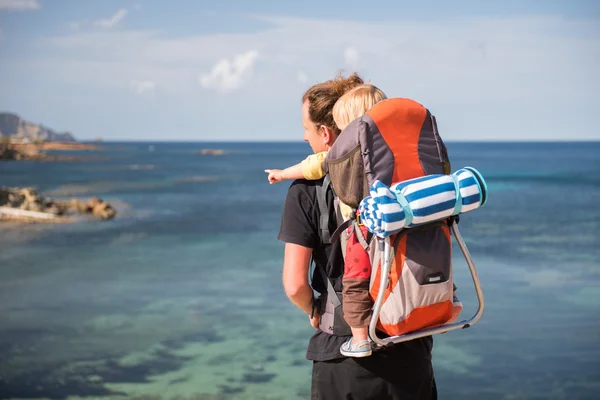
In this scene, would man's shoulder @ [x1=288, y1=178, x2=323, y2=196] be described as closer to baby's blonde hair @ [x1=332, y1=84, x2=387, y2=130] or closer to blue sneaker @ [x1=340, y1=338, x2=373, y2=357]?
baby's blonde hair @ [x1=332, y1=84, x2=387, y2=130]

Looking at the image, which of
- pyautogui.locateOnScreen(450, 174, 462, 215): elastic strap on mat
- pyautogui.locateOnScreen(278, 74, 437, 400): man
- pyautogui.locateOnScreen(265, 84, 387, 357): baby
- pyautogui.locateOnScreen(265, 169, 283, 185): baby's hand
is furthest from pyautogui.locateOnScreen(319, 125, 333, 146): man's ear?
pyautogui.locateOnScreen(450, 174, 462, 215): elastic strap on mat

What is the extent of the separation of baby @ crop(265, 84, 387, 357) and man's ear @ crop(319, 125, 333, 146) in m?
0.10

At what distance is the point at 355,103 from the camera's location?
8.21 feet

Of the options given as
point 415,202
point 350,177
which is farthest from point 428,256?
point 350,177

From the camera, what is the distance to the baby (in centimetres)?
245

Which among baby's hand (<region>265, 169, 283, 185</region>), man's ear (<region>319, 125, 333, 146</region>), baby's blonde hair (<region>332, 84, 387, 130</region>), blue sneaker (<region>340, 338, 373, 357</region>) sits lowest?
blue sneaker (<region>340, 338, 373, 357</region>)

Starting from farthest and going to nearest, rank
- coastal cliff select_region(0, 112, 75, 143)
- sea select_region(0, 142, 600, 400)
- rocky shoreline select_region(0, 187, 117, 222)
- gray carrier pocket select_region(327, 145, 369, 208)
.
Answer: coastal cliff select_region(0, 112, 75, 143)
rocky shoreline select_region(0, 187, 117, 222)
sea select_region(0, 142, 600, 400)
gray carrier pocket select_region(327, 145, 369, 208)

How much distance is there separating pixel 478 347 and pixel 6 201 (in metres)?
16.6

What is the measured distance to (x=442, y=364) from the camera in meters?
8.95

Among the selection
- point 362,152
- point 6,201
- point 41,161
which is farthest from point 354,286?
point 41,161

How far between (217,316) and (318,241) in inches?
343

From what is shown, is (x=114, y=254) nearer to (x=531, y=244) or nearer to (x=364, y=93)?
(x=531, y=244)

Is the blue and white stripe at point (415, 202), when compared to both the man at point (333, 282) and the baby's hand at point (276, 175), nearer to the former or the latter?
the man at point (333, 282)

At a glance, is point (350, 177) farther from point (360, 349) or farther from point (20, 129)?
point (20, 129)
